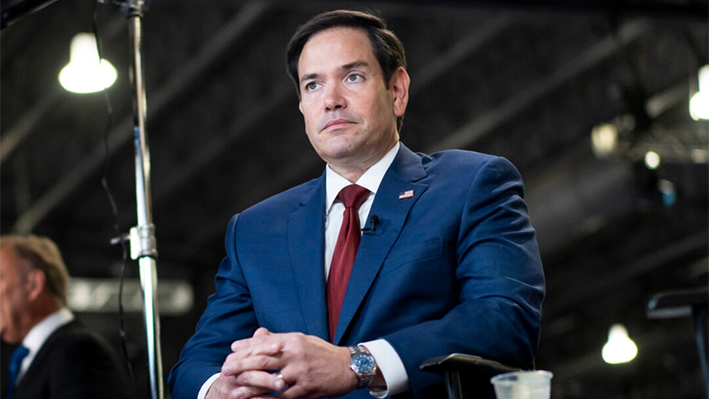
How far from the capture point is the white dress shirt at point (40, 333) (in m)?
3.77

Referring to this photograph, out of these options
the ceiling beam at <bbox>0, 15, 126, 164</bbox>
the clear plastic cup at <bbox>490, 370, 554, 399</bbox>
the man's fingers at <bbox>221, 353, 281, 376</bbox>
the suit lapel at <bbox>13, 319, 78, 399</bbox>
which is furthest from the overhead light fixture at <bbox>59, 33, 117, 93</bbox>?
the clear plastic cup at <bbox>490, 370, 554, 399</bbox>

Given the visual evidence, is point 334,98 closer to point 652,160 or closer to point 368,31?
point 368,31

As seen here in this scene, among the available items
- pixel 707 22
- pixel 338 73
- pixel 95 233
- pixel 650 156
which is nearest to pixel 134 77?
pixel 338 73

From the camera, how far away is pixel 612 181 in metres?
9.51

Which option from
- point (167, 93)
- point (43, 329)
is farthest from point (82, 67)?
point (167, 93)

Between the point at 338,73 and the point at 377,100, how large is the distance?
0.11 m

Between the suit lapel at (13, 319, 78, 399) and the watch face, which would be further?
the suit lapel at (13, 319, 78, 399)

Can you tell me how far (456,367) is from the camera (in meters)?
1.63

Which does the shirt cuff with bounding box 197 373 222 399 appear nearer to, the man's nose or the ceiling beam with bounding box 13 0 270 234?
the man's nose

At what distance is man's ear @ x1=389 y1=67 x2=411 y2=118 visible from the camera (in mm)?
2332

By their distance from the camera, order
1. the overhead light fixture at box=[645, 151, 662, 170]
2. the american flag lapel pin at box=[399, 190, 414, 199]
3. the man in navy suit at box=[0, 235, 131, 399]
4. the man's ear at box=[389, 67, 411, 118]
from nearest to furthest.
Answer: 1. the american flag lapel pin at box=[399, 190, 414, 199]
2. the man's ear at box=[389, 67, 411, 118]
3. the man in navy suit at box=[0, 235, 131, 399]
4. the overhead light fixture at box=[645, 151, 662, 170]

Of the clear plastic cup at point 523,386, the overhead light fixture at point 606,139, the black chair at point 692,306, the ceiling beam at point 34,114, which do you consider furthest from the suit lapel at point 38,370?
the overhead light fixture at point 606,139

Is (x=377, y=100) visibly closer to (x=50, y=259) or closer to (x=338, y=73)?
(x=338, y=73)

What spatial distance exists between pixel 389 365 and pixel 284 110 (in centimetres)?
735
